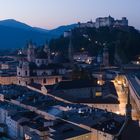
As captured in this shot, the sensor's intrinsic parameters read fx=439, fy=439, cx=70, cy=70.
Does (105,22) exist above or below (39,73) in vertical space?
above

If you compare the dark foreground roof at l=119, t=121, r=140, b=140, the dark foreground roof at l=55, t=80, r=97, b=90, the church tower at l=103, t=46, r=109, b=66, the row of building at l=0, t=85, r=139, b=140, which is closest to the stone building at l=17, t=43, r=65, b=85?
the dark foreground roof at l=55, t=80, r=97, b=90

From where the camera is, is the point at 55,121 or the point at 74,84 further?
the point at 74,84

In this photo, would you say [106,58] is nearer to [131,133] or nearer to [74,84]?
[74,84]

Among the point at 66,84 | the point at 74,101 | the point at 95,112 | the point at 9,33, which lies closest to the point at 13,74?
the point at 66,84

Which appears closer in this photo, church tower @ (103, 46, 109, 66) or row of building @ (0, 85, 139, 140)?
row of building @ (0, 85, 139, 140)

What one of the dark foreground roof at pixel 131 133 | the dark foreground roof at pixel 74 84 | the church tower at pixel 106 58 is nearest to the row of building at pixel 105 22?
the church tower at pixel 106 58

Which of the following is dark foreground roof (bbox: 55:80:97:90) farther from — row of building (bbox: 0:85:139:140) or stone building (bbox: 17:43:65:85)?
stone building (bbox: 17:43:65:85)

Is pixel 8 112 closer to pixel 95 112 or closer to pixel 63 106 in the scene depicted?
pixel 63 106

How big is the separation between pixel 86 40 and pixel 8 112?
109ft

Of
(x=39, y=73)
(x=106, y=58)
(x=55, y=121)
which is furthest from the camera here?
(x=106, y=58)

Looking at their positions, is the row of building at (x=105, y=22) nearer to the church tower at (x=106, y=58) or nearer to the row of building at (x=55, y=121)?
the church tower at (x=106, y=58)

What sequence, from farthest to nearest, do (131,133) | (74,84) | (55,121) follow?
1. (74,84)
2. (55,121)
3. (131,133)

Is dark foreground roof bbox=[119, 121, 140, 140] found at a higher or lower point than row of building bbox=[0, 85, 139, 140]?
higher

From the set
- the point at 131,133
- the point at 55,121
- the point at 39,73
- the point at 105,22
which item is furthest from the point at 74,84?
the point at 105,22
